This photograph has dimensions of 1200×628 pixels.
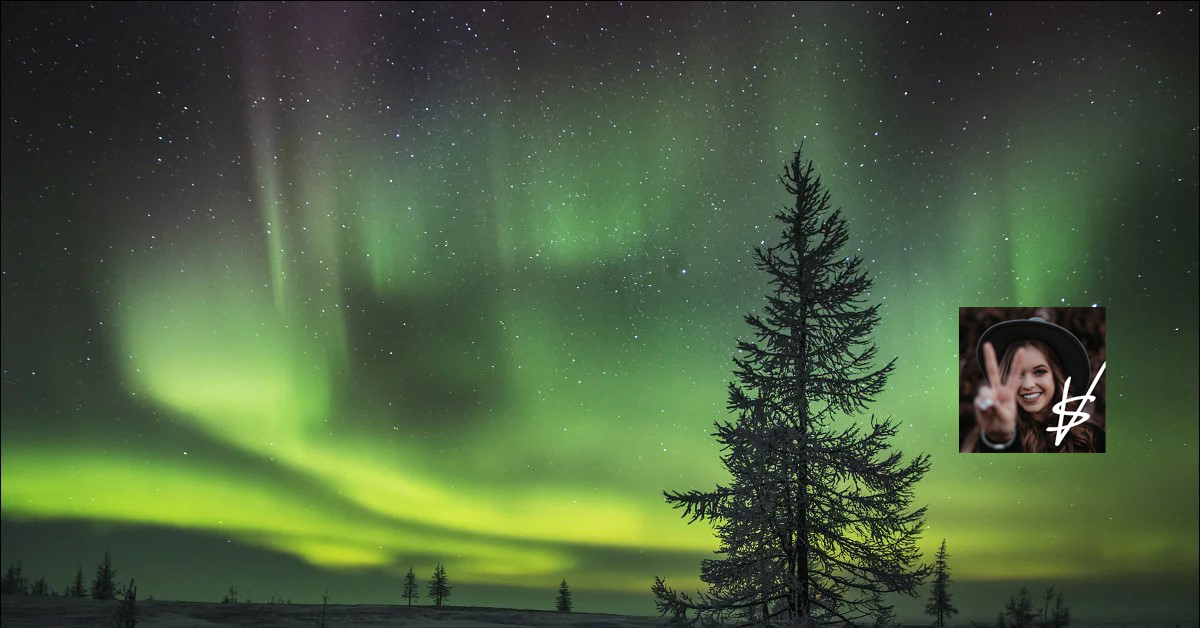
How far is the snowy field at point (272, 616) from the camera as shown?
2264cm

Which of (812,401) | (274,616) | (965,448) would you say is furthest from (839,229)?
(274,616)

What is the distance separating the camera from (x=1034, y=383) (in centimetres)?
1919

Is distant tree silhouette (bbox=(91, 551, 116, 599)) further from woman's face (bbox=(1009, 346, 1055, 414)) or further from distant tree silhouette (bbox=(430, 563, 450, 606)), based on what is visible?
woman's face (bbox=(1009, 346, 1055, 414))

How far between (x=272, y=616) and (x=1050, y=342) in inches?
908

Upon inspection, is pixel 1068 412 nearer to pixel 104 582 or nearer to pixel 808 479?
pixel 808 479

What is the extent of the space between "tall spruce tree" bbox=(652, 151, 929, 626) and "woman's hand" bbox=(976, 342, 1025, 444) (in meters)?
8.31

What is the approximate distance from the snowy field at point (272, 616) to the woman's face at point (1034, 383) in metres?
12.1

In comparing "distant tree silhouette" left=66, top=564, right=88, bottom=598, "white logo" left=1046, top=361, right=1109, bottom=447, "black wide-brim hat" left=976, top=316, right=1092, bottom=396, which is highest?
"black wide-brim hat" left=976, top=316, right=1092, bottom=396

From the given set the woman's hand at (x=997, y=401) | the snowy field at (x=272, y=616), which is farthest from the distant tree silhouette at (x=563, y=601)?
the woman's hand at (x=997, y=401)

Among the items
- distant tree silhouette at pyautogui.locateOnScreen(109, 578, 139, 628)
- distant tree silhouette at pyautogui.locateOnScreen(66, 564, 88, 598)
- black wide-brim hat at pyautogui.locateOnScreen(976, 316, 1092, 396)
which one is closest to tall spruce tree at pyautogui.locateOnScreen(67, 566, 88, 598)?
distant tree silhouette at pyautogui.locateOnScreen(66, 564, 88, 598)

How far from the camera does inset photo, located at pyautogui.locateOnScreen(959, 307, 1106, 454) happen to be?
63.5ft

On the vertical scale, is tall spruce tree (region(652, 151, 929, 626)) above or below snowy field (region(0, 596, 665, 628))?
above

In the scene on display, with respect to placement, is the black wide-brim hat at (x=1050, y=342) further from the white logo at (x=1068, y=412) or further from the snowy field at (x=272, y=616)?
the snowy field at (x=272, y=616)

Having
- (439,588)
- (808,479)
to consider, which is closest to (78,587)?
(439,588)
